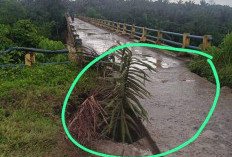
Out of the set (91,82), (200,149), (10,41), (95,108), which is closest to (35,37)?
(10,41)

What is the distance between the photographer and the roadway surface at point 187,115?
272 centimetres

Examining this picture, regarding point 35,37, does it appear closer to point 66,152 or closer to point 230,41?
point 230,41

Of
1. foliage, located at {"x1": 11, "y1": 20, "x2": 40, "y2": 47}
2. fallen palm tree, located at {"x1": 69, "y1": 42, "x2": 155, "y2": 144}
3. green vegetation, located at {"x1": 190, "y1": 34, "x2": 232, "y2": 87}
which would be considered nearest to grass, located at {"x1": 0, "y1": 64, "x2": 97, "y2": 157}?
fallen palm tree, located at {"x1": 69, "y1": 42, "x2": 155, "y2": 144}

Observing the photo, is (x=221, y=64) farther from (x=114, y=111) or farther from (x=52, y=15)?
(x=52, y=15)

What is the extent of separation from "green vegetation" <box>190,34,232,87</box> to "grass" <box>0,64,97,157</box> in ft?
8.55

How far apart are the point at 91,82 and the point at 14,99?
1.35m

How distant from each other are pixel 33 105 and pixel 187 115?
235cm

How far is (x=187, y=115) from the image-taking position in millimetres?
3473

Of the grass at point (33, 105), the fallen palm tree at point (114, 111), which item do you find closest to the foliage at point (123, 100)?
the fallen palm tree at point (114, 111)

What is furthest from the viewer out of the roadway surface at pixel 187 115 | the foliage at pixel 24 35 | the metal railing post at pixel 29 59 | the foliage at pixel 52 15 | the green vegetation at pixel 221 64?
the foliage at pixel 52 15

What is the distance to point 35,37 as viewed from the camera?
37.3 ft

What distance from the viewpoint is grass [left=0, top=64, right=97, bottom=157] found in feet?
8.95

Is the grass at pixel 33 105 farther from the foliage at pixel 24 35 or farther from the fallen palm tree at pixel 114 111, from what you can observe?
the foliage at pixel 24 35

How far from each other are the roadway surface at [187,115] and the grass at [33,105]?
834 millimetres
